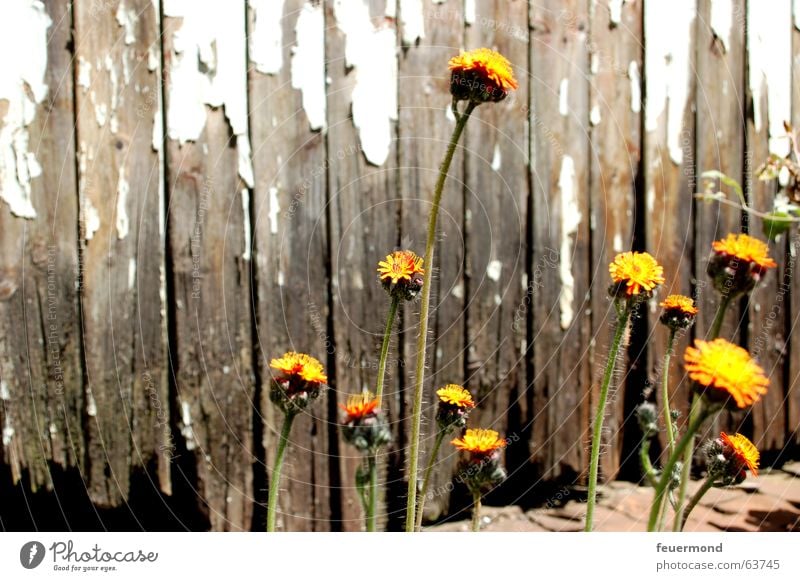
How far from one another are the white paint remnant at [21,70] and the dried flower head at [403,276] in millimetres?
432

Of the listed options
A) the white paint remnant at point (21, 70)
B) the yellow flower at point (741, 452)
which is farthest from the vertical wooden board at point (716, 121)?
the white paint remnant at point (21, 70)

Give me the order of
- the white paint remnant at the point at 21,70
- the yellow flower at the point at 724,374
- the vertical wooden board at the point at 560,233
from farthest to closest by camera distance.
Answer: the vertical wooden board at the point at 560,233
the white paint remnant at the point at 21,70
the yellow flower at the point at 724,374

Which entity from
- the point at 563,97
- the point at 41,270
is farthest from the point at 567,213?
the point at 41,270

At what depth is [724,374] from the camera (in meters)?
0.37

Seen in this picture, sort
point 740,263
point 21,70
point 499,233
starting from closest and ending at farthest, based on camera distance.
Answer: point 740,263 < point 21,70 < point 499,233

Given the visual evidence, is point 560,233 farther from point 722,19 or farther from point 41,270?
point 41,270

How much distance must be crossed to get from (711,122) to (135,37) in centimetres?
69

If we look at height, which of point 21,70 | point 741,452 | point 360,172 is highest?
point 21,70

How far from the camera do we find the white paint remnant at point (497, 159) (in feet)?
2.65

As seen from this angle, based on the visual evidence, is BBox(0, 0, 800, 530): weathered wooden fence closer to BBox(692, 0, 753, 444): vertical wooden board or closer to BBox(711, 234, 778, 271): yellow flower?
BBox(692, 0, 753, 444): vertical wooden board

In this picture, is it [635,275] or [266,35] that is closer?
[635,275]

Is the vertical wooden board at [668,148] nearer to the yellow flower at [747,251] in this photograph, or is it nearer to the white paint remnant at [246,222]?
the yellow flower at [747,251]

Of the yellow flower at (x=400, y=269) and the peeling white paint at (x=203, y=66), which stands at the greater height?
the peeling white paint at (x=203, y=66)

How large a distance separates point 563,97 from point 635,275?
1.27 ft
